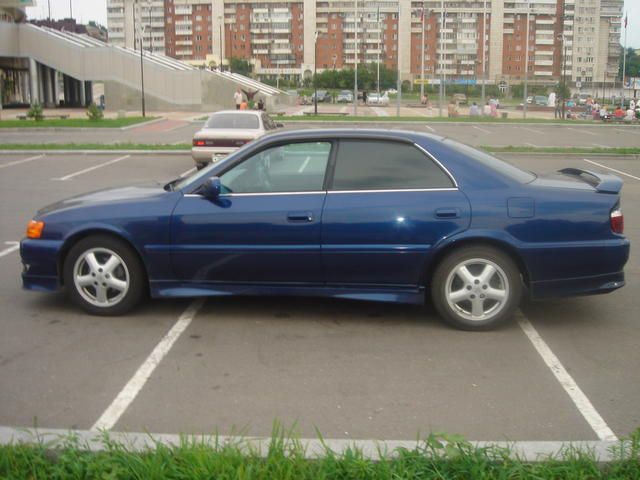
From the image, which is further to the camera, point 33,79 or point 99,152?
point 33,79

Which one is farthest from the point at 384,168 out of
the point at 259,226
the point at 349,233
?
the point at 259,226

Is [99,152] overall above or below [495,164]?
below

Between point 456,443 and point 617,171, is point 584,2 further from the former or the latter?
point 456,443

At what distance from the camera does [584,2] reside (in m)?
79.6

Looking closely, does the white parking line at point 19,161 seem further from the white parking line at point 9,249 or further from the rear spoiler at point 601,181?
the rear spoiler at point 601,181

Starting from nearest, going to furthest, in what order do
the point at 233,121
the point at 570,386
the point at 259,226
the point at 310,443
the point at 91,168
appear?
1. the point at 310,443
2. the point at 570,386
3. the point at 259,226
4. the point at 91,168
5. the point at 233,121

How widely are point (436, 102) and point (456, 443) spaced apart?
73699mm

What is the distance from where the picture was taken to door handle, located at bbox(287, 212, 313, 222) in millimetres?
5918

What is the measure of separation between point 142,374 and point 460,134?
28559 millimetres

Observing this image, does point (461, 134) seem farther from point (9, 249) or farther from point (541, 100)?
point (541, 100)

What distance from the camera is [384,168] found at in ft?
20.0

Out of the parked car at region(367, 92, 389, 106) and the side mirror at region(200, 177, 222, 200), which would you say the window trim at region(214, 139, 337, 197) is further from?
the parked car at region(367, 92, 389, 106)

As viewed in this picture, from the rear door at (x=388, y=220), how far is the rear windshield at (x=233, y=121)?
1274cm

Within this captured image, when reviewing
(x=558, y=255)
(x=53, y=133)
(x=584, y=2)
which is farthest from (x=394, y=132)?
(x=584, y=2)
